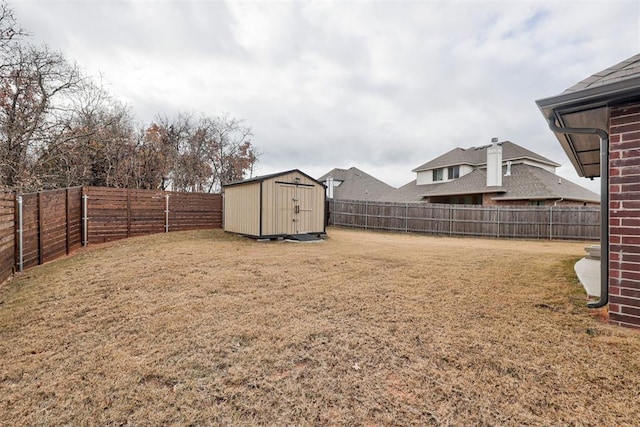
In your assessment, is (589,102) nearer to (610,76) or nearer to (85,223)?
(610,76)

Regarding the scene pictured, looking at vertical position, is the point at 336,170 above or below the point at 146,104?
below

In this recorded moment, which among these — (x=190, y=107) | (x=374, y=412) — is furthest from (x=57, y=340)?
(x=190, y=107)

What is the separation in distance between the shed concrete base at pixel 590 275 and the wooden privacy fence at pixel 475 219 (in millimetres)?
9037

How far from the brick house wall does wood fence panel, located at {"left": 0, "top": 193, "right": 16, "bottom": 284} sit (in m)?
8.30

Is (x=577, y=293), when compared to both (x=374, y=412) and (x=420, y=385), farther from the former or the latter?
(x=374, y=412)

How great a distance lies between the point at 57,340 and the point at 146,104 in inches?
743

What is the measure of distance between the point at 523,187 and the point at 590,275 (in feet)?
46.6

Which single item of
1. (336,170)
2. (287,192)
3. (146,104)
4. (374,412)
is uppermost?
(146,104)

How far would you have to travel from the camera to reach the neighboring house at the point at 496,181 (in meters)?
15.9

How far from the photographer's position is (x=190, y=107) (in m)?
19.7

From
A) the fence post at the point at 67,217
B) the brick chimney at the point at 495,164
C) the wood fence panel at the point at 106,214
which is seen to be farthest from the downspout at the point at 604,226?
the brick chimney at the point at 495,164

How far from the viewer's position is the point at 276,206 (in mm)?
10109

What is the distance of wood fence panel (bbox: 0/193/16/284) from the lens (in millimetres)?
4770

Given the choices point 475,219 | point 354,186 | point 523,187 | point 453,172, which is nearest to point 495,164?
point 523,187
